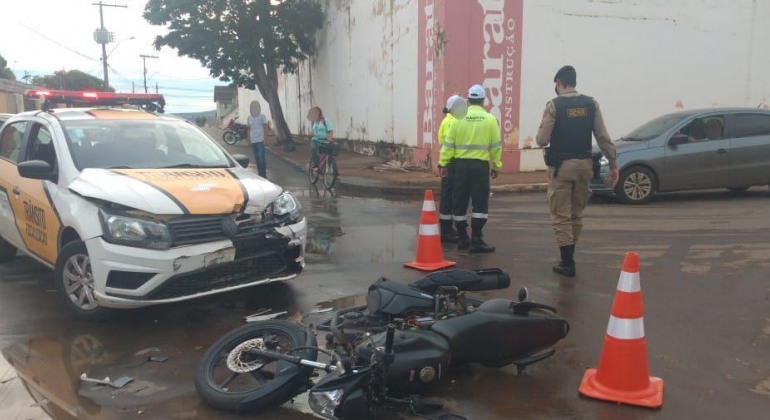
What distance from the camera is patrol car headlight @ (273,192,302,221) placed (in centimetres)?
518

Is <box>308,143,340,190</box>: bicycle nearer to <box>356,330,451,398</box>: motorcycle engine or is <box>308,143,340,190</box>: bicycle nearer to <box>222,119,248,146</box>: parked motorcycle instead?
<box>356,330,451,398</box>: motorcycle engine

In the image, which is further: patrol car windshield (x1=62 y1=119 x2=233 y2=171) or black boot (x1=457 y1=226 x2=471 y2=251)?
black boot (x1=457 y1=226 x2=471 y2=251)

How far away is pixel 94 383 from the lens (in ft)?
12.7

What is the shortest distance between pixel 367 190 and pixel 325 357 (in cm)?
943

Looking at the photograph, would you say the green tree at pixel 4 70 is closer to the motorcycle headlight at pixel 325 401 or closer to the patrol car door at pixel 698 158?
the patrol car door at pixel 698 158

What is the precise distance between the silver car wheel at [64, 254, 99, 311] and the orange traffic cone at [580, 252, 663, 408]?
372 cm

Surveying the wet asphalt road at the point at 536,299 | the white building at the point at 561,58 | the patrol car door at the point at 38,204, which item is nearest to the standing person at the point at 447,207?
the wet asphalt road at the point at 536,299

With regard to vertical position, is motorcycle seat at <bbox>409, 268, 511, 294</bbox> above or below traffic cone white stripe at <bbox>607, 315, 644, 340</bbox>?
above

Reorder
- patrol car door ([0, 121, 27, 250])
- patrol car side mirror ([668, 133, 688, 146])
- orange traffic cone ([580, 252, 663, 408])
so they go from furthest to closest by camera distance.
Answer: patrol car side mirror ([668, 133, 688, 146]), patrol car door ([0, 121, 27, 250]), orange traffic cone ([580, 252, 663, 408])

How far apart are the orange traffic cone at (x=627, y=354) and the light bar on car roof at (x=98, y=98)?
627cm

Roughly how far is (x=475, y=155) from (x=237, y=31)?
20468 mm

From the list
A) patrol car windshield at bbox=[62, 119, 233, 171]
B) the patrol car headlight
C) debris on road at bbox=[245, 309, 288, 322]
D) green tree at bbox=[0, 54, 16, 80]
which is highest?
green tree at bbox=[0, 54, 16, 80]

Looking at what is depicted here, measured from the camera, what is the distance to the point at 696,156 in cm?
1040

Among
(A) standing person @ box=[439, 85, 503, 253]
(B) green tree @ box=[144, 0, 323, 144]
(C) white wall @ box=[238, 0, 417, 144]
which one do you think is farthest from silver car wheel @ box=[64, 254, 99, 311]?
(B) green tree @ box=[144, 0, 323, 144]
